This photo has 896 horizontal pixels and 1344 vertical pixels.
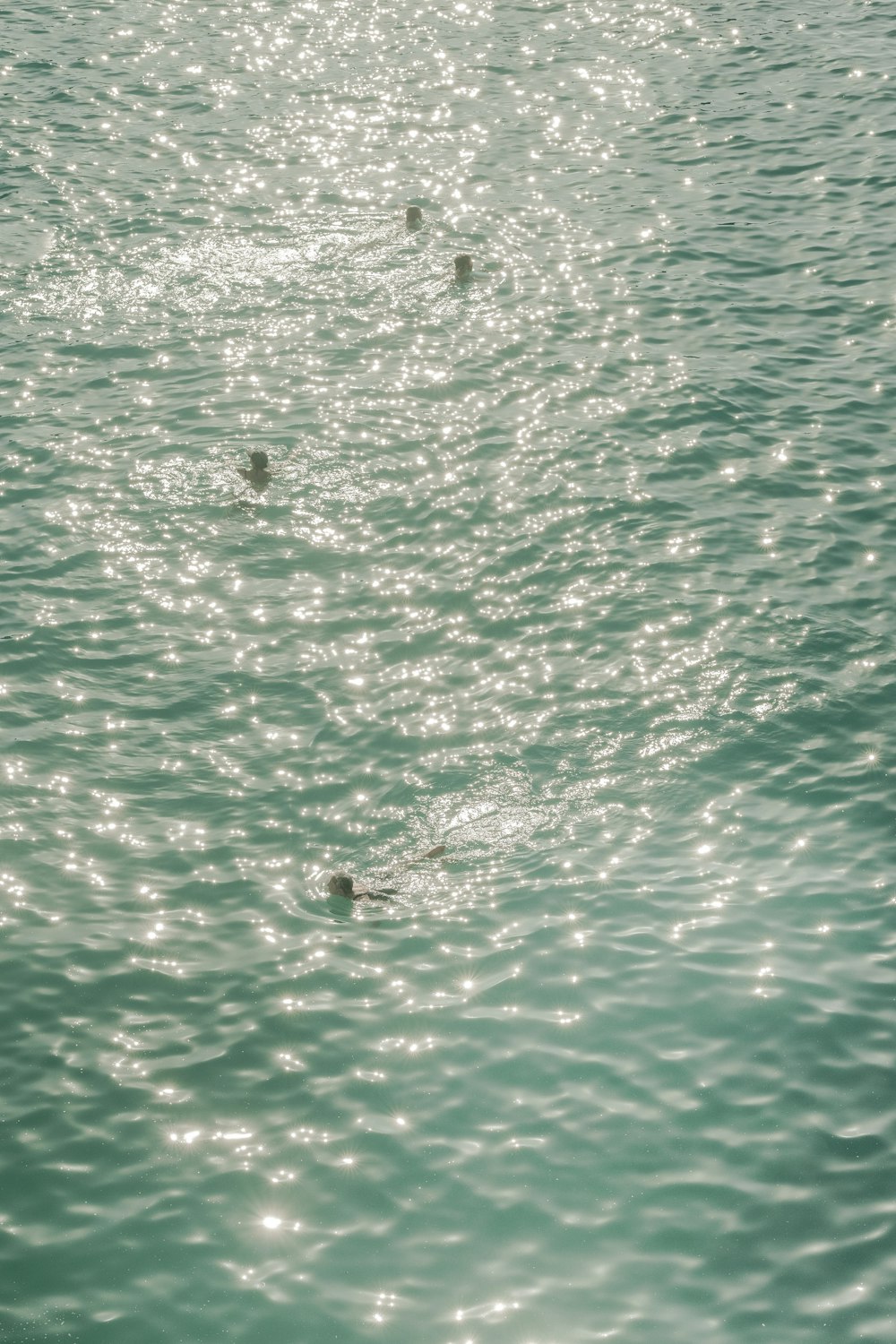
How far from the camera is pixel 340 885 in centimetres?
1266

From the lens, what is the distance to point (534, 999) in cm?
1191

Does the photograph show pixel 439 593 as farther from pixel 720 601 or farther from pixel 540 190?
pixel 540 190

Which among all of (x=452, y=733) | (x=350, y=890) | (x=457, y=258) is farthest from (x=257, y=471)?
(x=350, y=890)

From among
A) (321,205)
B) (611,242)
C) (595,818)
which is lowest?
(595,818)

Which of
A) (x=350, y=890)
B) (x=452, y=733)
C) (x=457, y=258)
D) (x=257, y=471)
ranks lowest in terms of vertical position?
(x=350, y=890)

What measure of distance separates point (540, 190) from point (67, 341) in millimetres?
9700

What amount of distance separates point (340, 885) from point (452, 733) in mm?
2750

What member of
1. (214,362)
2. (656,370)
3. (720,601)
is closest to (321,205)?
(214,362)

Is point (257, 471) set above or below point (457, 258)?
below

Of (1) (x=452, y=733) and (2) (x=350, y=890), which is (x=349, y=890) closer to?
(2) (x=350, y=890)

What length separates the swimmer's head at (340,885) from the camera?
498 inches

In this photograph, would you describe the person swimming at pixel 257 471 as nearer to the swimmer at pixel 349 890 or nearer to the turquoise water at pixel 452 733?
the turquoise water at pixel 452 733

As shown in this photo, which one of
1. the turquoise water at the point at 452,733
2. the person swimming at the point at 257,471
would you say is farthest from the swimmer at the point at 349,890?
the person swimming at the point at 257,471

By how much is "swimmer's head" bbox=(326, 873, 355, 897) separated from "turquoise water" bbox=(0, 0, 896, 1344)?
184 mm
